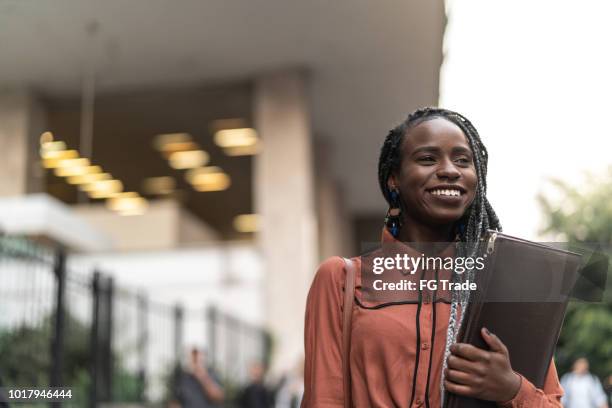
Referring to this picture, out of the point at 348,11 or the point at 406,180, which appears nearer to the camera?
the point at 406,180

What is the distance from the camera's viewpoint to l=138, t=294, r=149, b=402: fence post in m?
12.2

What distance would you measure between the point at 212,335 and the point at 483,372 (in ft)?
48.3

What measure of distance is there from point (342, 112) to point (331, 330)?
72.2ft

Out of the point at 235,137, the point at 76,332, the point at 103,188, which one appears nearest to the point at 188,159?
the point at 103,188

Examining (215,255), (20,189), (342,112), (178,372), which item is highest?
(342,112)

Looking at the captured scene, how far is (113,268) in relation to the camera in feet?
69.8

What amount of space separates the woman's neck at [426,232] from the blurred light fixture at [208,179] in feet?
87.7

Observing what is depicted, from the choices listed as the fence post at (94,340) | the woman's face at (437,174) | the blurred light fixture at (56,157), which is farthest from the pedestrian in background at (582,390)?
the blurred light fixture at (56,157)

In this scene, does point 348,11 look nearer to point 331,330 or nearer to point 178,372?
point 178,372

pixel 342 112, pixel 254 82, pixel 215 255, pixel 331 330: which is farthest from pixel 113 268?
pixel 331 330

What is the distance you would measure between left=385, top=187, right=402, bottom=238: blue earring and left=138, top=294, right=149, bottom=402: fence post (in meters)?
10.1

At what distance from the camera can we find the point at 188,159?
27.6m

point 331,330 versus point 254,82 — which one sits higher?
point 254,82

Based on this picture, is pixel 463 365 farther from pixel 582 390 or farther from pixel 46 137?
pixel 46 137
